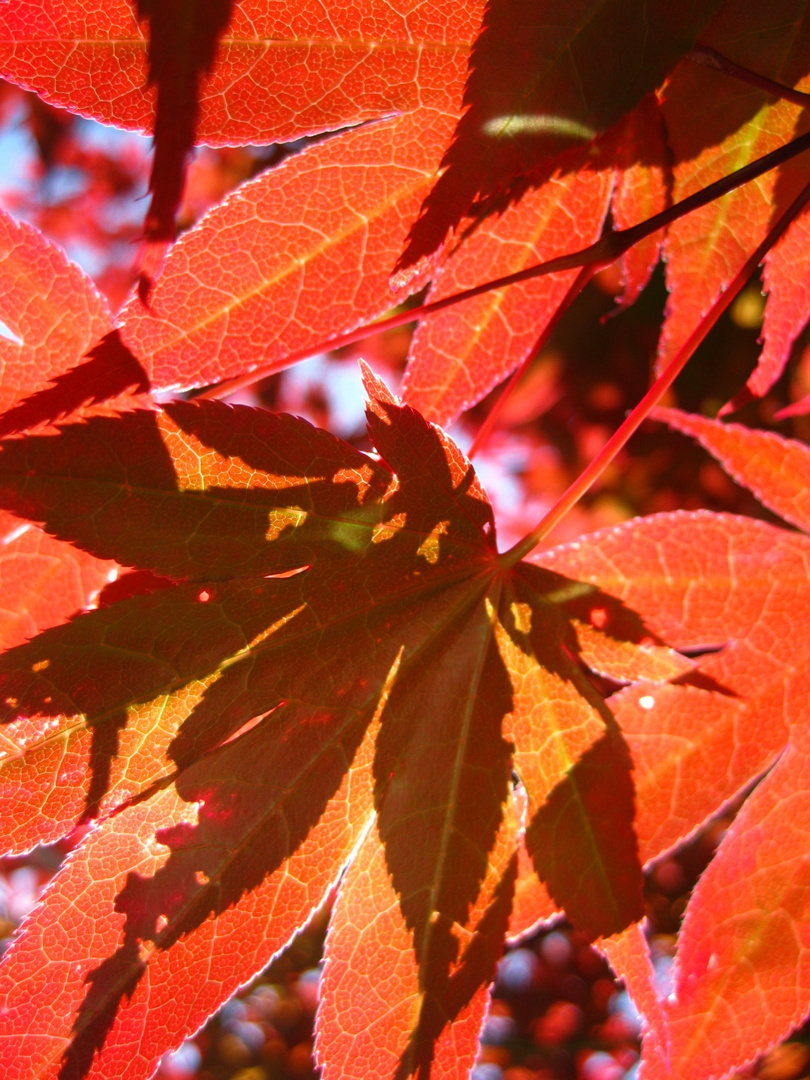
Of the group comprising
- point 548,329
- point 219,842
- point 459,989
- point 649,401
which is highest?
point 548,329

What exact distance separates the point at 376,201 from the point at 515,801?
0.50 metres

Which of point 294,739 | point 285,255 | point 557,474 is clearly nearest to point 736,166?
point 285,255

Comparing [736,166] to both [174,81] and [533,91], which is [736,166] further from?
[174,81]

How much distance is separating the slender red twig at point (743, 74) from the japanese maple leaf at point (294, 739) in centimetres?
34

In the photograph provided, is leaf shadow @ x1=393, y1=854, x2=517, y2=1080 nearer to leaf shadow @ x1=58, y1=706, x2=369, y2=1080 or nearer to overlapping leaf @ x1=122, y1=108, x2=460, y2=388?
leaf shadow @ x1=58, y1=706, x2=369, y2=1080

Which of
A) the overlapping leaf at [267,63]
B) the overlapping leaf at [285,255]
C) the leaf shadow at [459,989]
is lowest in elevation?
the leaf shadow at [459,989]

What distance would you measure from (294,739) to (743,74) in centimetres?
60

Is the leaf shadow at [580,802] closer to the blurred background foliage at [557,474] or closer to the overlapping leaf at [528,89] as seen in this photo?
the overlapping leaf at [528,89]

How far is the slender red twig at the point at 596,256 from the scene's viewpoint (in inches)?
22.7

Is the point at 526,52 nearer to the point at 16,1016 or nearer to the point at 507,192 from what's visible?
the point at 507,192

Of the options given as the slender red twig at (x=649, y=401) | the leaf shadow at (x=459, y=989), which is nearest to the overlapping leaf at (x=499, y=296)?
the slender red twig at (x=649, y=401)

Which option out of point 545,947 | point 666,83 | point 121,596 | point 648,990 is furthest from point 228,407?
point 545,947

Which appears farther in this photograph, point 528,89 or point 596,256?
point 596,256

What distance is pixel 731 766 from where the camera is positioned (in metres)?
0.77
